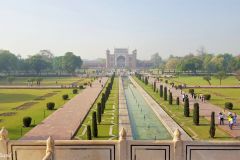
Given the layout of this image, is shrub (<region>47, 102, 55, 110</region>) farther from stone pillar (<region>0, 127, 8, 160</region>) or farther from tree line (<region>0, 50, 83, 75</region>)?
tree line (<region>0, 50, 83, 75</region>)

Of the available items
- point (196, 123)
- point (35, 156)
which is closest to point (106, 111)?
point (196, 123)

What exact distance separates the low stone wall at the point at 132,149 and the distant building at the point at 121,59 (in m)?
130

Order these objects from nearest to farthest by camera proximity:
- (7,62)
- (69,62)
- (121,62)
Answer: (7,62), (69,62), (121,62)

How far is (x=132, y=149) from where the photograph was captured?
7129 mm

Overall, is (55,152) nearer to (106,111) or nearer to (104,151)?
(104,151)

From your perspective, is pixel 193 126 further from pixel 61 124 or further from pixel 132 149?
pixel 132 149

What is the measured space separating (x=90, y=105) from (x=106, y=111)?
2.35m

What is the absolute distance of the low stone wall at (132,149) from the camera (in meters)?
7.07

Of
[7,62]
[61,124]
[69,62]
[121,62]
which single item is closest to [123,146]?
[61,124]

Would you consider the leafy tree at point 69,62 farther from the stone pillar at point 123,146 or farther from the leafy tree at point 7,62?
the stone pillar at point 123,146

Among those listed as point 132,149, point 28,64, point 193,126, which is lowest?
point 193,126

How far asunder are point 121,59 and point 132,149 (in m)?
137

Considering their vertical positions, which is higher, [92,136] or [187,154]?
[187,154]

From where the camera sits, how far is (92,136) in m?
14.0
